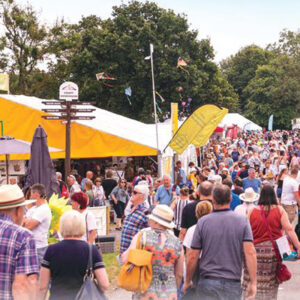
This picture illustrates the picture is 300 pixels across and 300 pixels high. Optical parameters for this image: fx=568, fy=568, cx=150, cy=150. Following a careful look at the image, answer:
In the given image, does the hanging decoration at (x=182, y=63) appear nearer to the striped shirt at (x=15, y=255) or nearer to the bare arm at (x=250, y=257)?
the bare arm at (x=250, y=257)

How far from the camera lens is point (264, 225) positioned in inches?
254

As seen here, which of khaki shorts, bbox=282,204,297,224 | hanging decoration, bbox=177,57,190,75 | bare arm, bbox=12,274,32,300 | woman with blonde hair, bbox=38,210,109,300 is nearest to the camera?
bare arm, bbox=12,274,32,300

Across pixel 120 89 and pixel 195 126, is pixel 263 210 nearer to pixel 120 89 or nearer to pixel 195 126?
pixel 195 126

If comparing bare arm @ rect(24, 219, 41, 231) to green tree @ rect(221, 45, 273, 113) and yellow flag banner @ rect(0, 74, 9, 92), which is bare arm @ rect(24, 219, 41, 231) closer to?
yellow flag banner @ rect(0, 74, 9, 92)

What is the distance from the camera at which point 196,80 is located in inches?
1679

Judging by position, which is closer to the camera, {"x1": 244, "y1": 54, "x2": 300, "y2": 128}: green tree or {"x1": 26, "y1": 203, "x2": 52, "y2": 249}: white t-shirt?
{"x1": 26, "y1": 203, "x2": 52, "y2": 249}: white t-shirt

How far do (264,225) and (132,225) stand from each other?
1.58 metres

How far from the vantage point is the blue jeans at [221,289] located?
503 cm

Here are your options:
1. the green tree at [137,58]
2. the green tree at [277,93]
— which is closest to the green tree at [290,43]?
the green tree at [277,93]

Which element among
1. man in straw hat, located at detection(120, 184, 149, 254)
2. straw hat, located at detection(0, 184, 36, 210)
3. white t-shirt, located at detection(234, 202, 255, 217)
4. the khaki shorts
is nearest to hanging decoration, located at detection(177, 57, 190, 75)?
the khaki shorts

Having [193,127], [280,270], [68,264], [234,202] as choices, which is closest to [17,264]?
[68,264]

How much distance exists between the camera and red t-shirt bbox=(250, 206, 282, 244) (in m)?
6.44

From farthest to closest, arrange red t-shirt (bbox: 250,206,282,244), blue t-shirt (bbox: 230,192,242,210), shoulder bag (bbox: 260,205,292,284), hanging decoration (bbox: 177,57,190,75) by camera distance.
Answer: hanging decoration (bbox: 177,57,190,75) → blue t-shirt (bbox: 230,192,242,210) → red t-shirt (bbox: 250,206,282,244) → shoulder bag (bbox: 260,205,292,284)

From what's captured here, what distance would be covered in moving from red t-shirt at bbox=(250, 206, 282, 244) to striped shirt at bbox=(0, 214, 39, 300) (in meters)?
3.15
